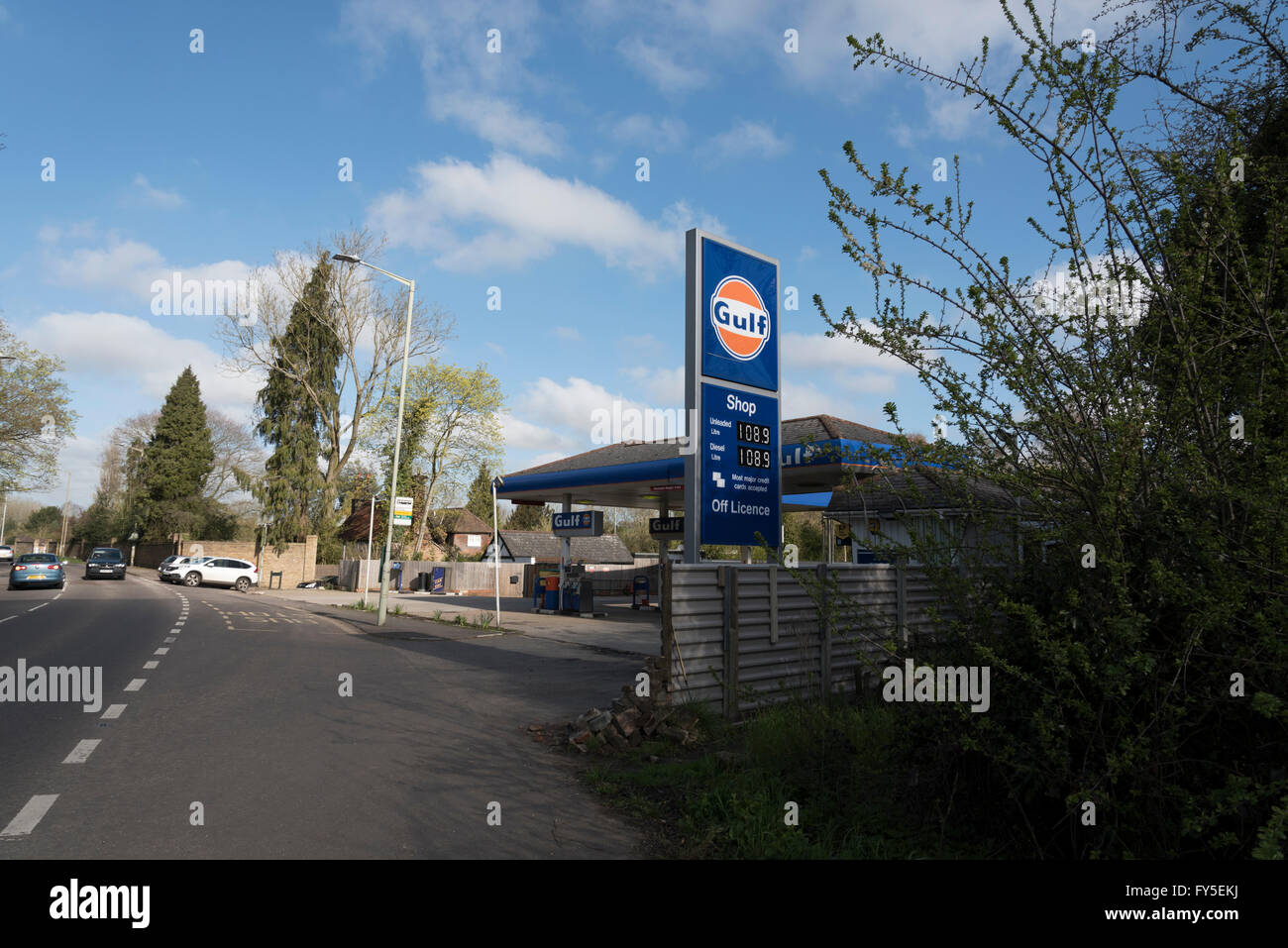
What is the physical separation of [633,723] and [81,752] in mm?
4519

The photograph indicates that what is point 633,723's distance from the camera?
732cm

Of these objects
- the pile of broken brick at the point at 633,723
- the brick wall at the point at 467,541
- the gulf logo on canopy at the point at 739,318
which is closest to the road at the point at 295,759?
the pile of broken brick at the point at 633,723

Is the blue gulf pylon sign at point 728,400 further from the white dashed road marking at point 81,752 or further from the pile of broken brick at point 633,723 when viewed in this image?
the white dashed road marking at point 81,752

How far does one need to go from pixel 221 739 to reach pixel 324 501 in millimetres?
40543

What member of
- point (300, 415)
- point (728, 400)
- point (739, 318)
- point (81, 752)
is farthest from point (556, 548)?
point (81, 752)

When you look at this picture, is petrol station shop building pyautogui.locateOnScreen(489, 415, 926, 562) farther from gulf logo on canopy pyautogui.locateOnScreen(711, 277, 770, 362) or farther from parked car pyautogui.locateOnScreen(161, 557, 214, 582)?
parked car pyautogui.locateOnScreen(161, 557, 214, 582)

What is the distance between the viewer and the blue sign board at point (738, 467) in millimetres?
9961

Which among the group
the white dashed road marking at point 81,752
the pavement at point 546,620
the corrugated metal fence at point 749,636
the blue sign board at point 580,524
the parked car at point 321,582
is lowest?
the parked car at point 321,582

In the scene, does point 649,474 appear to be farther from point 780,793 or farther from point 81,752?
point 780,793

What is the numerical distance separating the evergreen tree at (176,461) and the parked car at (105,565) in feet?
65.1

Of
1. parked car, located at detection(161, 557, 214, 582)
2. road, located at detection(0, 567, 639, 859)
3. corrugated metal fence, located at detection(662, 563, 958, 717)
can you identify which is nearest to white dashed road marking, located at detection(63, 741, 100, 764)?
road, located at detection(0, 567, 639, 859)

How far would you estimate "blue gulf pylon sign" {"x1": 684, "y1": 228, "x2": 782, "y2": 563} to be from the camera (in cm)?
991
